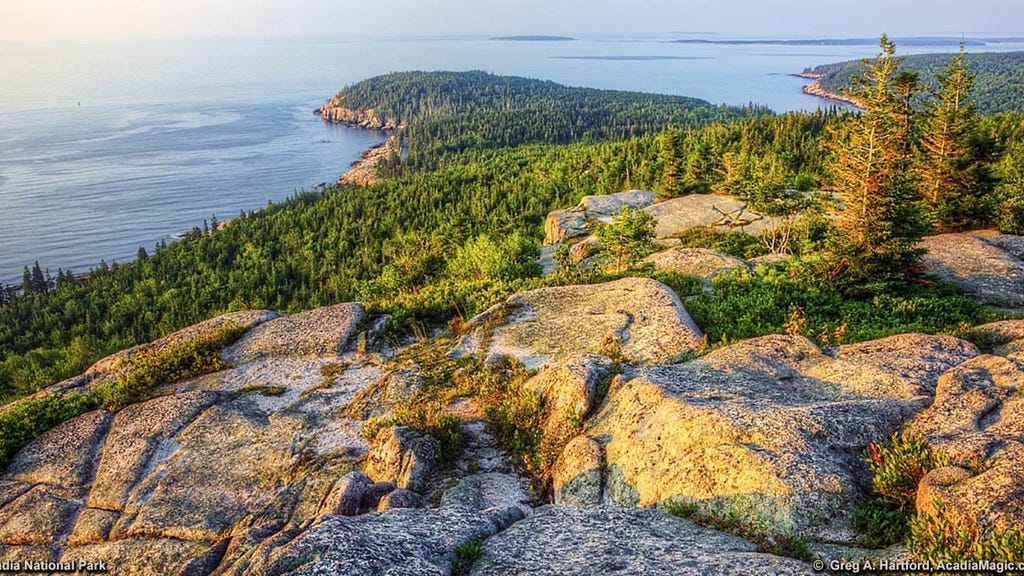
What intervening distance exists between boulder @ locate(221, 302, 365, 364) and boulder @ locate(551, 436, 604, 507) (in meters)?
11.9

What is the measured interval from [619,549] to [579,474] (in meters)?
3.26

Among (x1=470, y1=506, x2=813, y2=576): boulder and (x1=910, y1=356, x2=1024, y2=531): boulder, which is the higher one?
(x1=910, y1=356, x2=1024, y2=531): boulder

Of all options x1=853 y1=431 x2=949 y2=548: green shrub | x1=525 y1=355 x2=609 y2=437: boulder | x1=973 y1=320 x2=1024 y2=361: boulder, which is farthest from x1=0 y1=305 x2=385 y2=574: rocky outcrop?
x1=973 y1=320 x2=1024 y2=361: boulder

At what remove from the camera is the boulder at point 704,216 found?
47.6m

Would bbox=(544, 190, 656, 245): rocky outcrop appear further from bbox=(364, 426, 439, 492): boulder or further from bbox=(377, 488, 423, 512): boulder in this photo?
bbox=(377, 488, 423, 512): boulder

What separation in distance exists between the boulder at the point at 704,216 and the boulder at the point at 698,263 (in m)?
14.6

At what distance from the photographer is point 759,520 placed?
908 cm

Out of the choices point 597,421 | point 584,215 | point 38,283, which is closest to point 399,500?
point 597,421

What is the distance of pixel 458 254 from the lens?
146ft

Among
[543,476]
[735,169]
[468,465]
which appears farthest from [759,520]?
[735,169]

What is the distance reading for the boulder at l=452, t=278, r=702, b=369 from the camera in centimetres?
1772

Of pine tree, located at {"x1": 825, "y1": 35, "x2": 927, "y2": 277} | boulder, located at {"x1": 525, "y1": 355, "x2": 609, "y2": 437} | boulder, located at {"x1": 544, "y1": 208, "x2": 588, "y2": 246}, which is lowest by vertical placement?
boulder, located at {"x1": 544, "y1": 208, "x2": 588, "y2": 246}

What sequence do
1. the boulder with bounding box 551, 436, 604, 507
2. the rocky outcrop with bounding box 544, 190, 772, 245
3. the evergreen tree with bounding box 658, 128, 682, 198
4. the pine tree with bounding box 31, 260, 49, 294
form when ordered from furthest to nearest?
the pine tree with bounding box 31, 260, 49, 294
the evergreen tree with bounding box 658, 128, 682, 198
the rocky outcrop with bounding box 544, 190, 772, 245
the boulder with bounding box 551, 436, 604, 507

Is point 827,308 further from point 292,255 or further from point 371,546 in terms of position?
point 292,255
